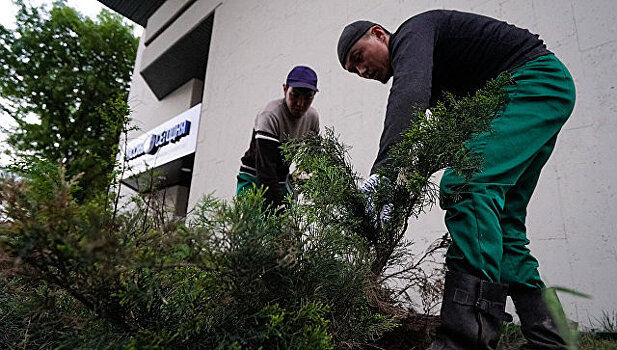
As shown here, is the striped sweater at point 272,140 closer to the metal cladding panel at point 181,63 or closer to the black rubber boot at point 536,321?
the black rubber boot at point 536,321

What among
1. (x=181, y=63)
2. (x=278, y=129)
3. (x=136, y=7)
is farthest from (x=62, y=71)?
(x=278, y=129)

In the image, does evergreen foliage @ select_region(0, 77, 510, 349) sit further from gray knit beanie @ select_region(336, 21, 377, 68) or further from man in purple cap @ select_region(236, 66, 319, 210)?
man in purple cap @ select_region(236, 66, 319, 210)

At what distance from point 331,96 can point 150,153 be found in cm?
607

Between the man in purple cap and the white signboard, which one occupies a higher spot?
the white signboard

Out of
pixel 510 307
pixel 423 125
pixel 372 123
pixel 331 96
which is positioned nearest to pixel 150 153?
pixel 331 96

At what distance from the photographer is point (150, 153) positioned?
902cm

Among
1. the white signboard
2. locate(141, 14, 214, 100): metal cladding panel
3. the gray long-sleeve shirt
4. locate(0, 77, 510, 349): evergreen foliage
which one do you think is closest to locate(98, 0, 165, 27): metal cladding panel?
locate(141, 14, 214, 100): metal cladding panel

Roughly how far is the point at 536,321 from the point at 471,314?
44cm

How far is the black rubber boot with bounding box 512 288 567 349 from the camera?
124 cm

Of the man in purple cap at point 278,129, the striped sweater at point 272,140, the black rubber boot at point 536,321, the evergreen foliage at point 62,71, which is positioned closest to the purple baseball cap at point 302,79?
the man in purple cap at point 278,129

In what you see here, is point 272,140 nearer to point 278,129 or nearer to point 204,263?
point 278,129

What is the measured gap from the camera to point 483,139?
1143 millimetres

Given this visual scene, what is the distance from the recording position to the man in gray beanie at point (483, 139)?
3.45ft

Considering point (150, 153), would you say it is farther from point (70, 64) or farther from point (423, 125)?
point (423, 125)
